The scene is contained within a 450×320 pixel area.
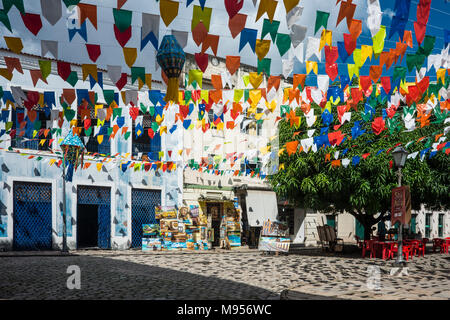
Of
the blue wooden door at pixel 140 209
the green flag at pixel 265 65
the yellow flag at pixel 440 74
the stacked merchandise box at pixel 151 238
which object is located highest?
the yellow flag at pixel 440 74

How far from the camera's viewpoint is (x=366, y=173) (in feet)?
48.5

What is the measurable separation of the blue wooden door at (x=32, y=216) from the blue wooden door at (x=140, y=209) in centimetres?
355

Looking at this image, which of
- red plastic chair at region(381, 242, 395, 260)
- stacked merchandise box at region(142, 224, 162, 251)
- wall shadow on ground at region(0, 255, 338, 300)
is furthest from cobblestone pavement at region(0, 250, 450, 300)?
stacked merchandise box at region(142, 224, 162, 251)

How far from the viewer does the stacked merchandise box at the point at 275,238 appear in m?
16.5

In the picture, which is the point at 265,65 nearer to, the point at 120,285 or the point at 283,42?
the point at 283,42

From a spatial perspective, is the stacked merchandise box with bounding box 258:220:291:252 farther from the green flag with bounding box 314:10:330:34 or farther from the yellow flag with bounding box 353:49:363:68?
the green flag with bounding box 314:10:330:34

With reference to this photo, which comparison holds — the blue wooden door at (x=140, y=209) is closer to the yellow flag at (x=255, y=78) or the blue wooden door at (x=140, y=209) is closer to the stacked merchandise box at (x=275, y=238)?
the stacked merchandise box at (x=275, y=238)

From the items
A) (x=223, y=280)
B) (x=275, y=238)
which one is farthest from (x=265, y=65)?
(x=275, y=238)

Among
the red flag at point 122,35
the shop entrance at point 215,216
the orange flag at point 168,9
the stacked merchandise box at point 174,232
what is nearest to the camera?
the orange flag at point 168,9

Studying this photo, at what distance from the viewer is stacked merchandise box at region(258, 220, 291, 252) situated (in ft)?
54.3

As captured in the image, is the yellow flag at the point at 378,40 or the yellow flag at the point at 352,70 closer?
the yellow flag at the point at 378,40

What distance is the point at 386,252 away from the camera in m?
15.8

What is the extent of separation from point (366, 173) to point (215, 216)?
858 cm

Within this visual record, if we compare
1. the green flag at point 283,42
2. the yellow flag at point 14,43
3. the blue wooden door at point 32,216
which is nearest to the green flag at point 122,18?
the yellow flag at point 14,43
